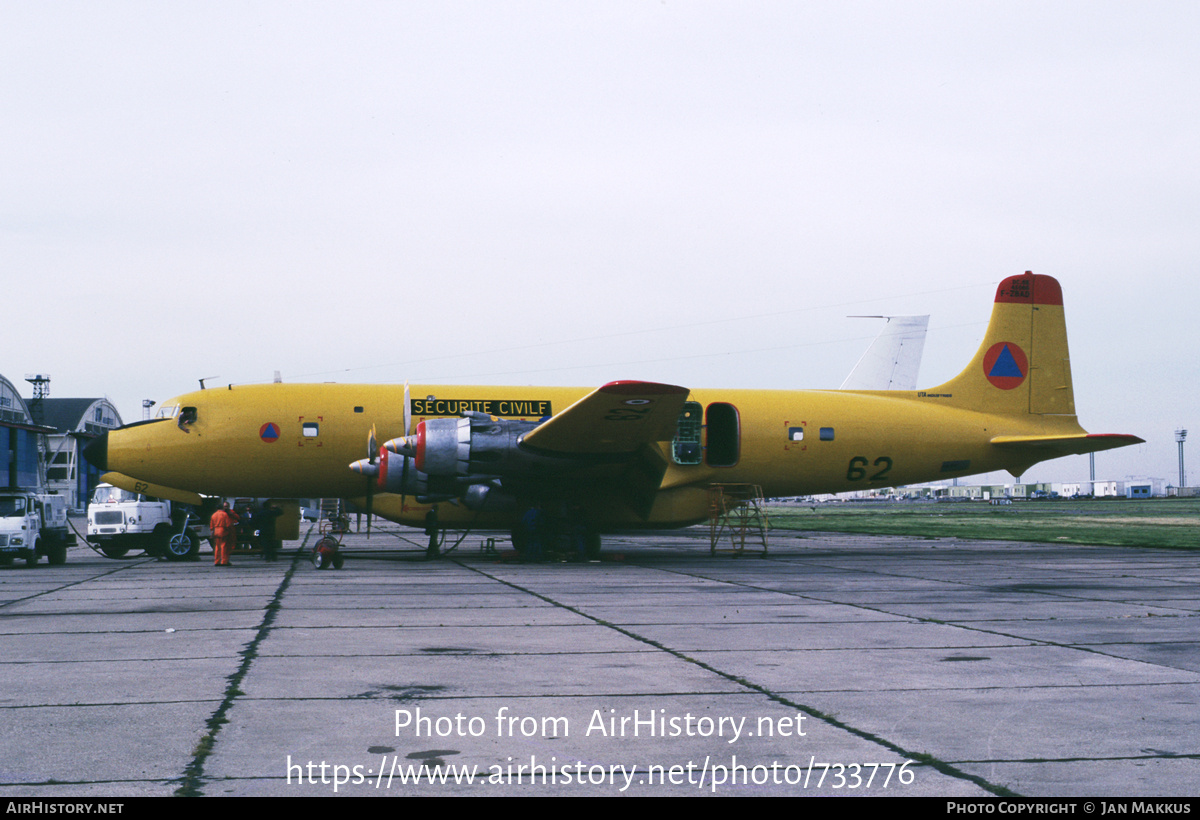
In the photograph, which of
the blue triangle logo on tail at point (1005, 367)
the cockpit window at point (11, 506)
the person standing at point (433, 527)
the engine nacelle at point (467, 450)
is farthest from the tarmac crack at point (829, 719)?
the blue triangle logo on tail at point (1005, 367)

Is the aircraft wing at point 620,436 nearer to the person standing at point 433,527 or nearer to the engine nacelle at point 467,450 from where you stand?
the engine nacelle at point 467,450

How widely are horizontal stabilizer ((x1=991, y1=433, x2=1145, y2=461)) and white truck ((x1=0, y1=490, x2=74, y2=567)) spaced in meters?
23.4

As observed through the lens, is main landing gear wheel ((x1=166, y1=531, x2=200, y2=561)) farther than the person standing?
Yes

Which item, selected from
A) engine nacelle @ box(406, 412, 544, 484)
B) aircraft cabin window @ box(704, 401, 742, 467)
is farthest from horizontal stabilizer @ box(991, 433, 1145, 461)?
engine nacelle @ box(406, 412, 544, 484)

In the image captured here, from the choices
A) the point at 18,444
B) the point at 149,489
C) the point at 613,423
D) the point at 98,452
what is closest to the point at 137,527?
the point at 149,489

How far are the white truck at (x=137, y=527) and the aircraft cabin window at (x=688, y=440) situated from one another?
1218cm

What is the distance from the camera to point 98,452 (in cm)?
2336

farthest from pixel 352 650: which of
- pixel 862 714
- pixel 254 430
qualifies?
pixel 254 430

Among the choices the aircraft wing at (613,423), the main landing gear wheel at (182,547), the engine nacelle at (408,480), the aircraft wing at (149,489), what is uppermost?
the aircraft wing at (613,423)

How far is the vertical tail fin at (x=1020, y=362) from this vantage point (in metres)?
27.2

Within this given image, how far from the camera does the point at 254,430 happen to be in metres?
23.1

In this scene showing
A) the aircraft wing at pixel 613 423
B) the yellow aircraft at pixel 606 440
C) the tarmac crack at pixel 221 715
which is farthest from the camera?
the yellow aircraft at pixel 606 440

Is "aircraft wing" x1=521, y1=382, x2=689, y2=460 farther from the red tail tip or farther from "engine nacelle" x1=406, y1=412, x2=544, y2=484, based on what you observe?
the red tail tip

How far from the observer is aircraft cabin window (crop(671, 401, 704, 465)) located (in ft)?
79.0
